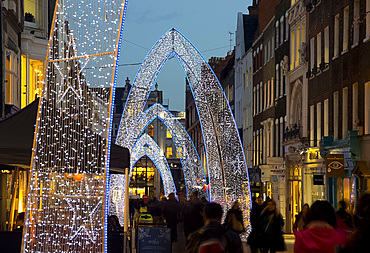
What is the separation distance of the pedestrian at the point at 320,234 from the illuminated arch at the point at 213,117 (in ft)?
61.9

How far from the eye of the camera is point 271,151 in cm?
4516

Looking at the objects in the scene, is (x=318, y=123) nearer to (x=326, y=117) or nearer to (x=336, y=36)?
(x=326, y=117)

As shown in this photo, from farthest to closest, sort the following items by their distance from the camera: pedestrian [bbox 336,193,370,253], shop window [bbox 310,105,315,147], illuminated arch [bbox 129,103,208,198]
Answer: illuminated arch [bbox 129,103,208,198] → shop window [bbox 310,105,315,147] → pedestrian [bbox 336,193,370,253]

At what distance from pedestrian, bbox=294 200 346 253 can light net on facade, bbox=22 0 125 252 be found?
6057mm

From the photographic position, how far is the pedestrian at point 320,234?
6898 millimetres

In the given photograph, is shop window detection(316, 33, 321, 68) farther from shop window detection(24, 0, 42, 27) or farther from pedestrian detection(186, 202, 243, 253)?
pedestrian detection(186, 202, 243, 253)

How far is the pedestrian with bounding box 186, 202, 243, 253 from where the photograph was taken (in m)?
7.60

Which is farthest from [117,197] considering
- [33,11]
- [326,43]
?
[326,43]

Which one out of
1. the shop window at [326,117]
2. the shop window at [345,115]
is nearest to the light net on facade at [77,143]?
the shop window at [345,115]

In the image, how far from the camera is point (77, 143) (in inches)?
512

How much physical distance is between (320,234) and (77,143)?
686 centimetres

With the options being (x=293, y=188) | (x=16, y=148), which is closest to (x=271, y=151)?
(x=293, y=188)

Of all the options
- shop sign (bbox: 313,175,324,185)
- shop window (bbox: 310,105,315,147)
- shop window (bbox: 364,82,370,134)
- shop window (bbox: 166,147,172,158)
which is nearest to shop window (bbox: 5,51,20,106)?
shop sign (bbox: 313,175,324,185)

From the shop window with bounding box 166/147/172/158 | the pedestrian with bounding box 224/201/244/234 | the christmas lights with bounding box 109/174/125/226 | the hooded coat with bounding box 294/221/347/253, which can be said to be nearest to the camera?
the hooded coat with bounding box 294/221/347/253
